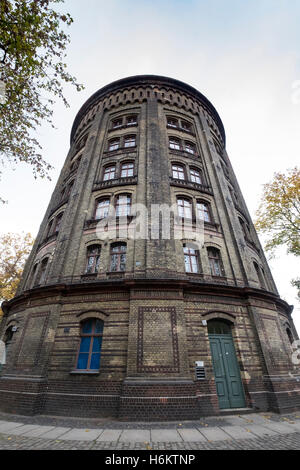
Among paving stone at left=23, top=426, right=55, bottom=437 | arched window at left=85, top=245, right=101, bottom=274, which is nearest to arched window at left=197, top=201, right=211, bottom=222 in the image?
arched window at left=85, top=245, right=101, bottom=274

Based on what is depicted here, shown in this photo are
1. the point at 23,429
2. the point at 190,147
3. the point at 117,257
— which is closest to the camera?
the point at 23,429

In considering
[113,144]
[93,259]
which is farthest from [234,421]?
[113,144]

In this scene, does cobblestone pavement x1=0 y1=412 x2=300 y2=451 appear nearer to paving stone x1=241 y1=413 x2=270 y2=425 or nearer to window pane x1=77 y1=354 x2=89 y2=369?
paving stone x1=241 y1=413 x2=270 y2=425

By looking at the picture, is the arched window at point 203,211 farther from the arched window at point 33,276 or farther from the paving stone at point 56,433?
the paving stone at point 56,433

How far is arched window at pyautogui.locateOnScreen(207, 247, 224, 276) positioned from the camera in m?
11.8

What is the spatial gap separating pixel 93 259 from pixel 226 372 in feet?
26.6

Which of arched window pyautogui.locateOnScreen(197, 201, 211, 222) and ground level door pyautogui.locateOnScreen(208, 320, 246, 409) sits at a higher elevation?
arched window pyautogui.locateOnScreen(197, 201, 211, 222)

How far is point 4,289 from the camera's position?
2372cm

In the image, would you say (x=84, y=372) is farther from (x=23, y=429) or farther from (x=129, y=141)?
(x=129, y=141)

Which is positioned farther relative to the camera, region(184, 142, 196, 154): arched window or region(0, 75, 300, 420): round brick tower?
region(184, 142, 196, 154): arched window

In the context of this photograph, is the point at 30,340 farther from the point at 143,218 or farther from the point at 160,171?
the point at 160,171

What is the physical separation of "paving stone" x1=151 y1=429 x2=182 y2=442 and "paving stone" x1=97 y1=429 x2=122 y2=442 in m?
0.96

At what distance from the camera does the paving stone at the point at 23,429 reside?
6.10 meters

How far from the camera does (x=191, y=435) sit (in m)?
5.88
